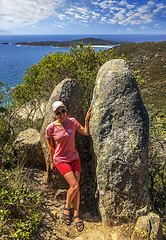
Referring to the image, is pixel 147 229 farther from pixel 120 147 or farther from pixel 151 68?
pixel 151 68

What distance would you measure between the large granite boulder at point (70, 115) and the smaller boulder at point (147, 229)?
1988 mm

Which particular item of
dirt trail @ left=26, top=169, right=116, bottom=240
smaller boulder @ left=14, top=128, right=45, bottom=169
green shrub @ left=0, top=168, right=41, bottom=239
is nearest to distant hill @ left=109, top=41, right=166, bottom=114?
smaller boulder @ left=14, top=128, right=45, bottom=169

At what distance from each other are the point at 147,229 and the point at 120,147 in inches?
83.0

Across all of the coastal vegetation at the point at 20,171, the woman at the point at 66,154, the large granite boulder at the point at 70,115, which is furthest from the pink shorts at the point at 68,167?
the large granite boulder at the point at 70,115

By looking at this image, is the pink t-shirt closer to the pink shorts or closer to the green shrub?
the pink shorts

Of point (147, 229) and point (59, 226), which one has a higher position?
point (147, 229)

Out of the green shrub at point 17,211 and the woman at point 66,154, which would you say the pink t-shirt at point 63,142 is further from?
the green shrub at point 17,211

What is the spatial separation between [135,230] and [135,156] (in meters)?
1.84

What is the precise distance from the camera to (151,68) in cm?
5791

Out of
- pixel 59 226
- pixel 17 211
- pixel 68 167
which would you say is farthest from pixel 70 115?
pixel 59 226

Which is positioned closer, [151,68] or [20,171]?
[20,171]

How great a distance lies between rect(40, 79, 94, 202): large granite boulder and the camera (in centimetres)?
629

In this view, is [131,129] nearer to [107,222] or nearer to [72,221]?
[107,222]

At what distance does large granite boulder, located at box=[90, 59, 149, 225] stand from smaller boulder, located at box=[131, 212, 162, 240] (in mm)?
366
